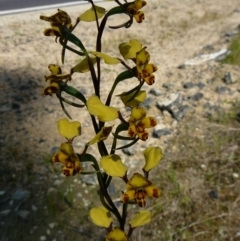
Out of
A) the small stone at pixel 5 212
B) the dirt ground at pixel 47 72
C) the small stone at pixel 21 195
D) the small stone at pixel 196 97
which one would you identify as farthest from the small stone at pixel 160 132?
the small stone at pixel 5 212

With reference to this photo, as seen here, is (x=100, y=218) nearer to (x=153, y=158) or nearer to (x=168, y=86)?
(x=153, y=158)

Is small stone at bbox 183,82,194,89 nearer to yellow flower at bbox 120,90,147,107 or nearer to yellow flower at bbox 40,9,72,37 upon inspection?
yellow flower at bbox 120,90,147,107

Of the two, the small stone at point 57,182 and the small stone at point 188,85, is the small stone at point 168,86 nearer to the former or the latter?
the small stone at point 188,85

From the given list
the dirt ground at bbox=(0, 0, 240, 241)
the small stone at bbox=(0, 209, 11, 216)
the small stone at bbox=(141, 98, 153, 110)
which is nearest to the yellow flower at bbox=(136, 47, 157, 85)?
the dirt ground at bbox=(0, 0, 240, 241)

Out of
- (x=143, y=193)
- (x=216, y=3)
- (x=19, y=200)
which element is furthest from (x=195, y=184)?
(x=216, y=3)

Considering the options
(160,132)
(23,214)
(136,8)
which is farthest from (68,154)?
Answer: (160,132)

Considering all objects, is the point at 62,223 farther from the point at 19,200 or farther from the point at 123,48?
the point at 123,48
